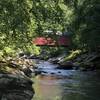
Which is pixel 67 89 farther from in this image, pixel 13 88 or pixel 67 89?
pixel 13 88

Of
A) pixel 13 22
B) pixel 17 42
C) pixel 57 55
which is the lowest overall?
pixel 57 55

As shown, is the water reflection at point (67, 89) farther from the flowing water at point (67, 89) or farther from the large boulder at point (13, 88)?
the large boulder at point (13, 88)

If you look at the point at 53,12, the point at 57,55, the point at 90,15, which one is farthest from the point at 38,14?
the point at 57,55

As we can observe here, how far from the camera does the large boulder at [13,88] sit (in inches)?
703

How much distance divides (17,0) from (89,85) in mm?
11820

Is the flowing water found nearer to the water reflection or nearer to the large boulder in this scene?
the water reflection

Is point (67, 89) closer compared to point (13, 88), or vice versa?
point (13, 88)

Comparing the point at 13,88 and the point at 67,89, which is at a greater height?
the point at 13,88

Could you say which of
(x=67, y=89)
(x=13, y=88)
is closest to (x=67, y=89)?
(x=67, y=89)

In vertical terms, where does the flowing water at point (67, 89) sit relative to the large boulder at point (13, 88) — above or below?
below

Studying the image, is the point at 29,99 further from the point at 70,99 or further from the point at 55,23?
the point at 55,23

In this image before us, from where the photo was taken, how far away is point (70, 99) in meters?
22.7

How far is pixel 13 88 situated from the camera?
18.6m

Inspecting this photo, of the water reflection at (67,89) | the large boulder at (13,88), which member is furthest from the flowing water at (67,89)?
the large boulder at (13,88)
